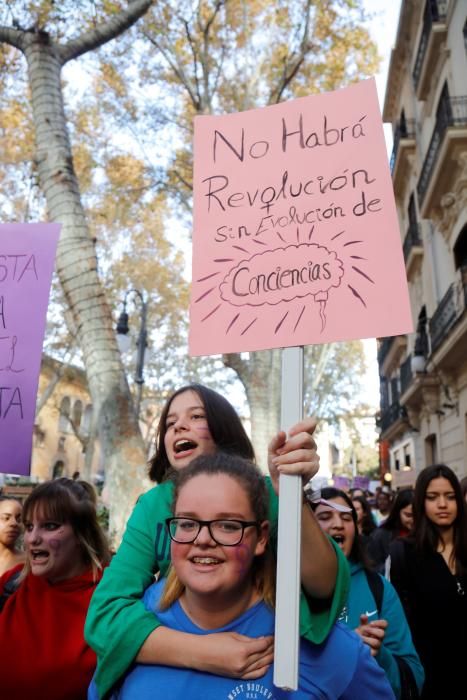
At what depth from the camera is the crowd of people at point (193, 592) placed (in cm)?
142

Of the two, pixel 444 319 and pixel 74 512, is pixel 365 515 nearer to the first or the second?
pixel 74 512

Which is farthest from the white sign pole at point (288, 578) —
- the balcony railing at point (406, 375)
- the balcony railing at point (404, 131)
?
the balcony railing at point (404, 131)

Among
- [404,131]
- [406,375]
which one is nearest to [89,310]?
[406,375]

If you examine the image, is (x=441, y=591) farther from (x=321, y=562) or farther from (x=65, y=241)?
(x=65, y=241)

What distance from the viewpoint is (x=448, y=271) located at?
16.5m

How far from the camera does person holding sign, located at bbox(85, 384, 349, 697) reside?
54.4 inches

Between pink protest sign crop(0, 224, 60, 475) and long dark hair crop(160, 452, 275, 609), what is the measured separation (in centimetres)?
105

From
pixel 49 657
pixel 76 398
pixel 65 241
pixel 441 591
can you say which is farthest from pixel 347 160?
pixel 76 398

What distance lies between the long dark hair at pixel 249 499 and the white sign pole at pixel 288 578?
0.34 ft

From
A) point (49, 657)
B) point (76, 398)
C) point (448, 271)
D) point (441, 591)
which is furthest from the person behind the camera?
point (76, 398)

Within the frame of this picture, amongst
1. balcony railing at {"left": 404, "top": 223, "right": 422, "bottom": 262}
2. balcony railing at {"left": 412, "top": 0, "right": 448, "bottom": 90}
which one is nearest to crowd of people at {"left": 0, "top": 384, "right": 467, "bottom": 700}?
balcony railing at {"left": 412, "top": 0, "right": 448, "bottom": 90}

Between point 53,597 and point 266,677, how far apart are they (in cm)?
112

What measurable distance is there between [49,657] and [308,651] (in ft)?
3.45

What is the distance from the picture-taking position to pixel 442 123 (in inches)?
607
